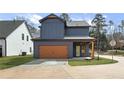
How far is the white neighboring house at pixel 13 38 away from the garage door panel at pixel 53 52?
5.40 meters

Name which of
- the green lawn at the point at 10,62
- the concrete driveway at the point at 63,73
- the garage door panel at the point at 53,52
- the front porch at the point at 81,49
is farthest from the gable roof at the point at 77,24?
the concrete driveway at the point at 63,73

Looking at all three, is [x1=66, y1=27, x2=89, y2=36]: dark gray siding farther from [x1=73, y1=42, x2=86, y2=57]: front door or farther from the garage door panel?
the garage door panel

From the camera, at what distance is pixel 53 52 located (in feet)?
111

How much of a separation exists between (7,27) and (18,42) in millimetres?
2910

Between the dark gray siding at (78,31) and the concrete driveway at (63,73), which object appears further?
the dark gray siding at (78,31)

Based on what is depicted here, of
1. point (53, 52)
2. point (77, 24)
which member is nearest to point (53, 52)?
point (53, 52)

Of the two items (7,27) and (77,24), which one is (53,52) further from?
(7,27)

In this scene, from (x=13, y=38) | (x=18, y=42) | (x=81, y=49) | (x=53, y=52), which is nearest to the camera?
(x=53, y=52)

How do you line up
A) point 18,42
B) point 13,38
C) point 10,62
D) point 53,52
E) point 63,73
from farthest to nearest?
point 18,42
point 13,38
point 53,52
point 10,62
point 63,73

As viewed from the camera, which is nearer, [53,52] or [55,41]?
[53,52]

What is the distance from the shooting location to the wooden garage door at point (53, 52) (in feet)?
110

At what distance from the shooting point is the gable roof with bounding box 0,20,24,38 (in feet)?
122

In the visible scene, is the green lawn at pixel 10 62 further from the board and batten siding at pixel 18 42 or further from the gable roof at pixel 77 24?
the gable roof at pixel 77 24

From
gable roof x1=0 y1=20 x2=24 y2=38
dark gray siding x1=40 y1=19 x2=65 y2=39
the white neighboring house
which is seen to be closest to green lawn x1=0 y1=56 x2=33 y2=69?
dark gray siding x1=40 y1=19 x2=65 y2=39
